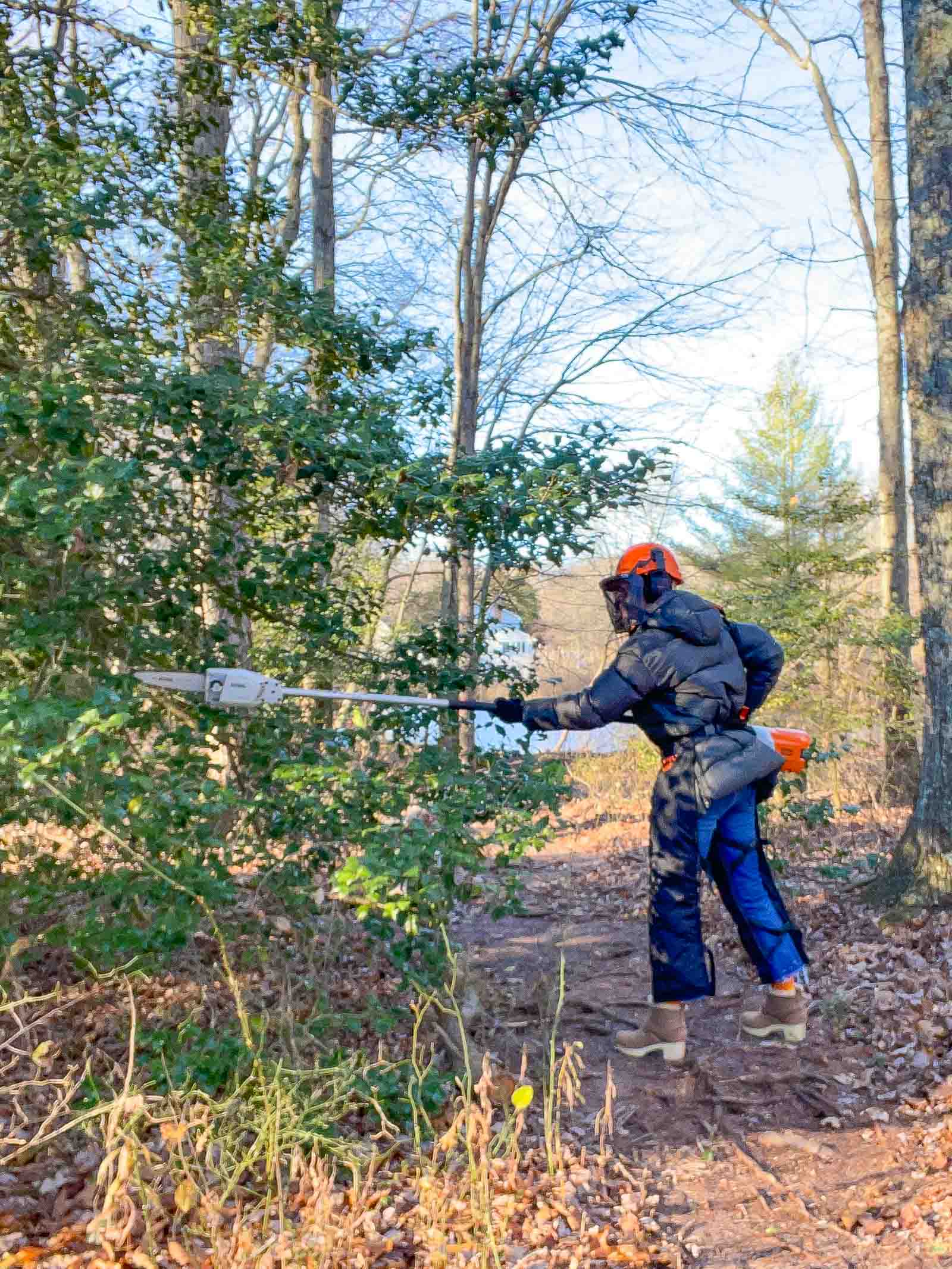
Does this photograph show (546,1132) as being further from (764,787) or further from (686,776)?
(764,787)

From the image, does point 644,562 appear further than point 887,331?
No

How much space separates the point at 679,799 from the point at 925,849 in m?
2.27

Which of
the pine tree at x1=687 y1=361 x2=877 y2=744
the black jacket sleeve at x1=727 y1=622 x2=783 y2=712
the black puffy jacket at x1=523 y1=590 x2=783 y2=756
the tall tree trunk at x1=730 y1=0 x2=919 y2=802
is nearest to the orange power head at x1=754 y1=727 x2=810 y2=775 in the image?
the black jacket sleeve at x1=727 y1=622 x2=783 y2=712

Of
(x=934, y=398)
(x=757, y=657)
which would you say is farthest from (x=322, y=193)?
(x=757, y=657)

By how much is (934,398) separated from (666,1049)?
13.5 ft

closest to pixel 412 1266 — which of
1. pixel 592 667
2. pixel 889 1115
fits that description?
pixel 889 1115

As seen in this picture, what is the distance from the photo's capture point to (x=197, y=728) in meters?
4.35

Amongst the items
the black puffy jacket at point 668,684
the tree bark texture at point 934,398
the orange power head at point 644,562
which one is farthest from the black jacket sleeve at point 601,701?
the tree bark texture at point 934,398

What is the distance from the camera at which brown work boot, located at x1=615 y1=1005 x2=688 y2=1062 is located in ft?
16.1

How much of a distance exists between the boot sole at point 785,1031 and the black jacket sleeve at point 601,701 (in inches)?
69.7

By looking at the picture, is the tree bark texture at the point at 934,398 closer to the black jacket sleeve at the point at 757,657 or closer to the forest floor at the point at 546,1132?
the forest floor at the point at 546,1132

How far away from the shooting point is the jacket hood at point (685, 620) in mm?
4785

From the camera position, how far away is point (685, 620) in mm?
4785

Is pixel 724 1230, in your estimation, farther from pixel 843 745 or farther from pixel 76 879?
pixel 843 745
